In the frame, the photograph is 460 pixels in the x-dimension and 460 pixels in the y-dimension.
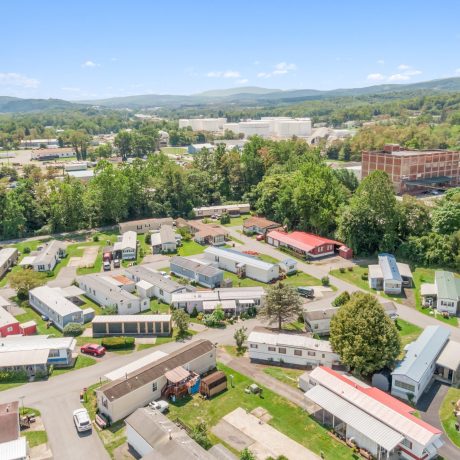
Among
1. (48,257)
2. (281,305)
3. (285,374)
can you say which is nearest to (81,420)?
(285,374)

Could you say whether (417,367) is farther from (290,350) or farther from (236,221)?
(236,221)

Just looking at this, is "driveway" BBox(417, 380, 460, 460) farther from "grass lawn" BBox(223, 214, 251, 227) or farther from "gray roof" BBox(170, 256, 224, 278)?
"grass lawn" BBox(223, 214, 251, 227)

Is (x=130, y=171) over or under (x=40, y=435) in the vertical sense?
over

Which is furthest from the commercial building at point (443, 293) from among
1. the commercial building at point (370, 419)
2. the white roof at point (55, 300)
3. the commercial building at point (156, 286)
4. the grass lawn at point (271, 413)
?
the white roof at point (55, 300)

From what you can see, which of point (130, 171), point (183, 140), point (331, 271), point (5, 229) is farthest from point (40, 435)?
point (183, 140)

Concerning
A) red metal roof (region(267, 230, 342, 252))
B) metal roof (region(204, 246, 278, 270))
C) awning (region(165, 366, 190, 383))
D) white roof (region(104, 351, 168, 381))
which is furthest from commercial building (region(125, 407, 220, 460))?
red metal roof (region(267, 230, 342, 252))

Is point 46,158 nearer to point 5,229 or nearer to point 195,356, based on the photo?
point 5,229
